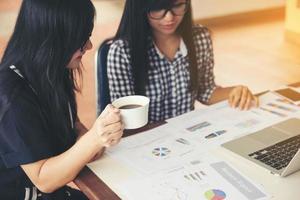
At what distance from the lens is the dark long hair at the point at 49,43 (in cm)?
111

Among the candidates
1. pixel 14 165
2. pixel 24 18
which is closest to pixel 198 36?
pixel 24 18

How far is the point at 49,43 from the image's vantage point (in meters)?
1.13

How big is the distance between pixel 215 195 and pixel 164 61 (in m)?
0.77

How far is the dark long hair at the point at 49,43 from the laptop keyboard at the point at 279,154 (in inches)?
22.2

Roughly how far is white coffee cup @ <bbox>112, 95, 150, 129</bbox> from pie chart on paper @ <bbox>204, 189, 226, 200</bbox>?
0.24 meters

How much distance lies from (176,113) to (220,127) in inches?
16.5

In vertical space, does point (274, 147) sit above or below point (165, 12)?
below

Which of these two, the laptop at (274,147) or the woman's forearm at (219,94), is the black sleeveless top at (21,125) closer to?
the laptop at (274,147)

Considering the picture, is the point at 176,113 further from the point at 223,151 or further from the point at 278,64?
the point at 278,64

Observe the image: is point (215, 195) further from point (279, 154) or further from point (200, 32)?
point (200, 32)

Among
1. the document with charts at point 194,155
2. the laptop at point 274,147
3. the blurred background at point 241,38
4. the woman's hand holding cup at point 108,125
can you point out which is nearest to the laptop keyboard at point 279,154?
the laptop at point 274,147

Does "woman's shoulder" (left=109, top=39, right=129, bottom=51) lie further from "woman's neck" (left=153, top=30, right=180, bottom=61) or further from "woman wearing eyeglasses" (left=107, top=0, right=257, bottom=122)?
"woman's neck" (left=153, top=30, right=180, bottom=61)

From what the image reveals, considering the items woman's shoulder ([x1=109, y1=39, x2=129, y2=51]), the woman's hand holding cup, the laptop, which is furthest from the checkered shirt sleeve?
the woman's hand holding cup

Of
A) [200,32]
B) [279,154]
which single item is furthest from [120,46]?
[279,154]
